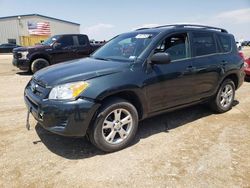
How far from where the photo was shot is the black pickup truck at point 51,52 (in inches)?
453

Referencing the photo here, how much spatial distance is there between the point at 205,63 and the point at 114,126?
7.50ft

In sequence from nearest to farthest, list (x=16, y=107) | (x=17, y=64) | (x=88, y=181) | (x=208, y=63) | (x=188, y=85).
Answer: (x=88, y=181) < (x=188, y=85) < (x=208, y=63) < (x=16, y=107) < (x=17, y=64)

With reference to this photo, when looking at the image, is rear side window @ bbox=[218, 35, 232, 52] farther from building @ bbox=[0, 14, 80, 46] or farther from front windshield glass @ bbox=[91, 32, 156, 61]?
building @ bbox=[0, 14, 80, 46]

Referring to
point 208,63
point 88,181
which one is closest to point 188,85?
point 208,63

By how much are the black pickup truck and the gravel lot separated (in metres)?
6.61

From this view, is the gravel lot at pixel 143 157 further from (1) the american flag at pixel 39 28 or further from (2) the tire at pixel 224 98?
(1) the american flag at pixel 39 28

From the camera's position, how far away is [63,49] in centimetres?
1207

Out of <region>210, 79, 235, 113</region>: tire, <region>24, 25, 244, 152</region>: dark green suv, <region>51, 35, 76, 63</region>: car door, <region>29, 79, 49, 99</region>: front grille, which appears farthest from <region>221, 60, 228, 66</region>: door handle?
<region>51, 35, 76, 63</region>: car door

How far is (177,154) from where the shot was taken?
12.9 feet

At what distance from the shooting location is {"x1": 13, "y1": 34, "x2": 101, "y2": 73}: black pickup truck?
11.5 m

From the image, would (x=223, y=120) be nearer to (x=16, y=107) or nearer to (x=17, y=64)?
(x=16, y=107)

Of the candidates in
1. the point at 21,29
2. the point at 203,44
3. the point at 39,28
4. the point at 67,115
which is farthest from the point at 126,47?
the point at 21,29

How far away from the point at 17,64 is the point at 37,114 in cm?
866

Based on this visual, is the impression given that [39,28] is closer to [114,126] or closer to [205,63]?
[205,63]
